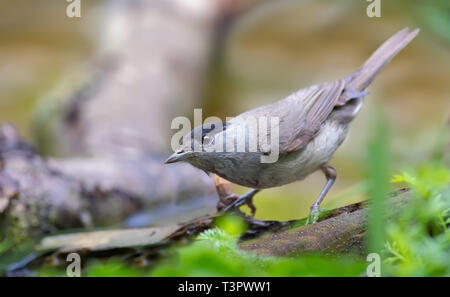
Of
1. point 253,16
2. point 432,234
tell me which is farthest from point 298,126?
point 253,16

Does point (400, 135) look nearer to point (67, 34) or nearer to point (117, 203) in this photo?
point (117, 203)

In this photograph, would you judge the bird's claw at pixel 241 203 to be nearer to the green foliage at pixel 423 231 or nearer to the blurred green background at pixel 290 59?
the green foliage at pixel 423 231

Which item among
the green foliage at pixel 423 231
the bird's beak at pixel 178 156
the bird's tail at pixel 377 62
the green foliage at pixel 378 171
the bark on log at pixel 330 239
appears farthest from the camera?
the bird's tail at pixel 377 62

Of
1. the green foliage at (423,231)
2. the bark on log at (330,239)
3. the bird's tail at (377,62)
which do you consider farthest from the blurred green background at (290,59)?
the green foliage at (423,231)

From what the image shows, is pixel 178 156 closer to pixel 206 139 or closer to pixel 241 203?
pixel 206 139

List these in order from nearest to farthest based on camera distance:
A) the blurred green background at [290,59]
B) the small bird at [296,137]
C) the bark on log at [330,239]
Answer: the bark on log at [330,239] < the small bird at [296,137] < the blurred green background at [290,59]

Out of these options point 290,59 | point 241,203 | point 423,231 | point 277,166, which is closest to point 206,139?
point 277,166
